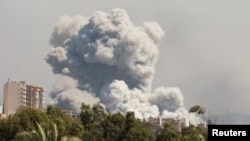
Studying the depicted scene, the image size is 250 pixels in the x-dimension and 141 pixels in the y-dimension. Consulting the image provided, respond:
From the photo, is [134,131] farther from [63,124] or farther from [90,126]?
[63,124]

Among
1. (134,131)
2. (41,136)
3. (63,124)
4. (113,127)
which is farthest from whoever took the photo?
(113,127)

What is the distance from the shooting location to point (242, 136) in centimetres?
1320

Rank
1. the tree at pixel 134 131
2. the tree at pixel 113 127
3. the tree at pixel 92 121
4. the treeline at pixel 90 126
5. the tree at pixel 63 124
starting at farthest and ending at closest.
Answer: the tree at pixel 92 121 → the tree at pixel 113 127 → the tree at pixel 134 131 → the treeline at pixel 90 126 → the tree at pixel 63 124

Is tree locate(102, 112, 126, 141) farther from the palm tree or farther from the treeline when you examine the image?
the palm tree

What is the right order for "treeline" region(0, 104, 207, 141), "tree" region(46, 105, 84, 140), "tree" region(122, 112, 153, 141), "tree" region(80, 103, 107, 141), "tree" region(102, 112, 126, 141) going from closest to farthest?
"tree" region(46, 105, 84, 140) < "treeline" region(0, 104, 207, 141) < "tree" region(122, 112, 153, 141) < "tree" region(102, 112, 126, 141) < "tree" region(80, 103, 107, 141)

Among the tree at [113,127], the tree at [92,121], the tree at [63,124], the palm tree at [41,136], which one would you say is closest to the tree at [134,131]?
the tree at [113,127]

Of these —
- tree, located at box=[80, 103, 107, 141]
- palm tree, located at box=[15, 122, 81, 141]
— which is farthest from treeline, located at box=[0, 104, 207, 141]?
palm tree, located at box=[15, 122, 81, 141]

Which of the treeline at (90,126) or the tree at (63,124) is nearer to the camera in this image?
the tree at (63,124)

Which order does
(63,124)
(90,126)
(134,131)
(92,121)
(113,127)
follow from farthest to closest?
(92,121) < (90,126) < (113,127) < (134,131) < (63,124)

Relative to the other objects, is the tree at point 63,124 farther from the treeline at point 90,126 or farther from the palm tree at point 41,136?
the palm tree at point 41,136

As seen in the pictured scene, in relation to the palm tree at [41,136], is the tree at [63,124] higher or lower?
higher

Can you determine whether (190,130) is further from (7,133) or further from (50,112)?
(7,133)

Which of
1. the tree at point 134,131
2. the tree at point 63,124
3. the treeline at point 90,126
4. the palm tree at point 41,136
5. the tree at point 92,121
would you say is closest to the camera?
the palm tree at point 41,136

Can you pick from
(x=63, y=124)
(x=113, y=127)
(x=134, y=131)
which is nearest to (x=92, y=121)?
(x=113, y=127)
